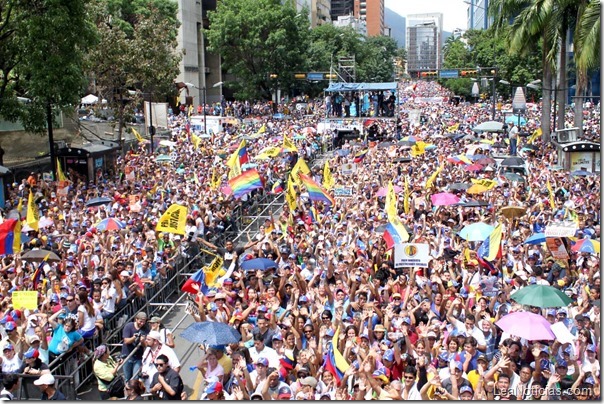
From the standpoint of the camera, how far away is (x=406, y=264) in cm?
1220

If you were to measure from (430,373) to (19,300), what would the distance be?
584 centimetres

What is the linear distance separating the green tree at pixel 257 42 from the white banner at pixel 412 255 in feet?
184

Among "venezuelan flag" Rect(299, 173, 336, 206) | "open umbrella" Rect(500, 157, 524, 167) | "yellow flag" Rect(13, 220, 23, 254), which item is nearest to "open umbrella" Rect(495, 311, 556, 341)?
"yellow flag" Rect(13, 220, 23, 254)

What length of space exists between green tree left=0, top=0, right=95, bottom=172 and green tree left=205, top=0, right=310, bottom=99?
40856 millimetres

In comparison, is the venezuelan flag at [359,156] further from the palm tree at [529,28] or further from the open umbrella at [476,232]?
the open umbrella at [476,232]

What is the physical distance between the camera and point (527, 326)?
8.59m

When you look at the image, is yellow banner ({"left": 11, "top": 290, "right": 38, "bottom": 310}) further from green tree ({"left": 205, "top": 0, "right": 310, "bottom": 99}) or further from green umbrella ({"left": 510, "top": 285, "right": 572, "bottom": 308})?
green tree ({"left": 205, "top": 0, "right": 310, "bottom": 99})

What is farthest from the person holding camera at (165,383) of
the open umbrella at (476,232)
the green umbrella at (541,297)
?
the open umbrella at (476,232)

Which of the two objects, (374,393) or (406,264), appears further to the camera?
(406,264)

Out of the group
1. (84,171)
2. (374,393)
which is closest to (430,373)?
(374,393)

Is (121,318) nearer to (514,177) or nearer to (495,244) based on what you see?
(495,244)

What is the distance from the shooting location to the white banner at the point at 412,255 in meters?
12.1

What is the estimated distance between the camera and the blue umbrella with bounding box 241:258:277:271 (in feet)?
40.9

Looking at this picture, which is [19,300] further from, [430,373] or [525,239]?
[525,239]
